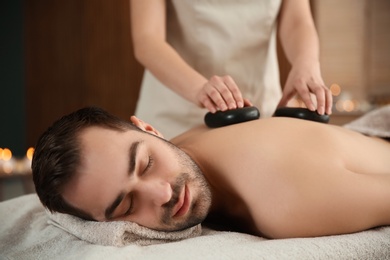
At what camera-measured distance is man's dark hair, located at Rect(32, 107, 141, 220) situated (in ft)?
3.61

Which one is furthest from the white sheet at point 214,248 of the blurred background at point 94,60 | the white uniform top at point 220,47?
the blurred background at point 94,60

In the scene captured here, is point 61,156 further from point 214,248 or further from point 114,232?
point 214,248

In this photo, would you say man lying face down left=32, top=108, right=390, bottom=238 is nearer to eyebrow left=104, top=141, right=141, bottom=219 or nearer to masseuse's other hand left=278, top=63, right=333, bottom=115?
eyebrow left=104, top=141, right=141, bottom=219

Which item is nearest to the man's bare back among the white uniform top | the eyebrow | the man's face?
the man's face

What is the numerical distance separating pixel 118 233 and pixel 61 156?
204 millimetres

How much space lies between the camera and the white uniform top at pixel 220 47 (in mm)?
1881

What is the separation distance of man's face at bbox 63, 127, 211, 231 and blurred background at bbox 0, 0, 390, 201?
3.40 metres

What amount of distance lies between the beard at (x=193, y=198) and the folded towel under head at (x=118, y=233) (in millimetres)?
19

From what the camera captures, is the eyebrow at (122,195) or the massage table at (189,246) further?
the eyebrow at (122,195)

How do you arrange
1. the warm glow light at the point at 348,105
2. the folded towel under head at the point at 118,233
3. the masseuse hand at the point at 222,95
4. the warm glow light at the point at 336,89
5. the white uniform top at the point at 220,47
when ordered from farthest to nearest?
1. the warm glow light at the point at 336,89
2. the warm glow light at the point at 348,105
3. the white uniform top at the point at 220,47
4. the masseuse hand at the point at 222,95
5. the folded towel under head at the point at 118,233

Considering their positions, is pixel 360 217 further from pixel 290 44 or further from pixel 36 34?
pixel 36 34

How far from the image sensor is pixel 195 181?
1178mm

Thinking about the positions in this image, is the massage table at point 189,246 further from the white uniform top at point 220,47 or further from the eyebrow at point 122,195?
the white uniform top at point 220,47

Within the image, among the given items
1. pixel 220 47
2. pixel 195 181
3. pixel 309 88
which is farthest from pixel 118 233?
pixel 220 47
